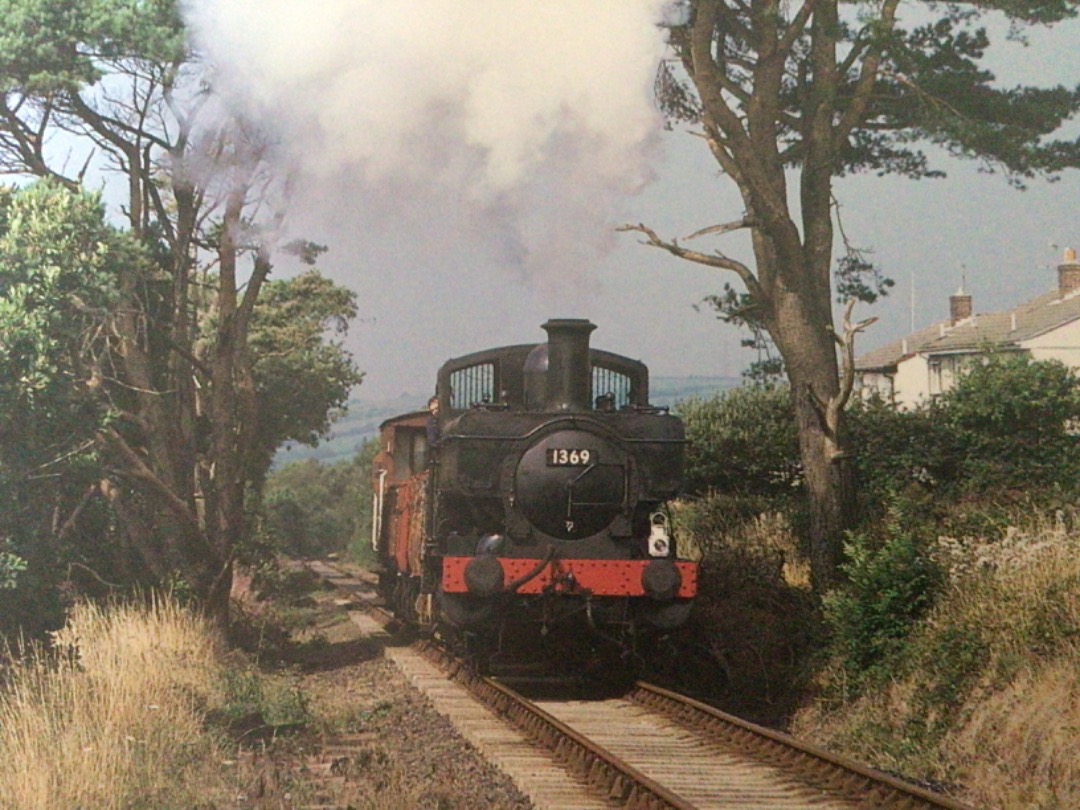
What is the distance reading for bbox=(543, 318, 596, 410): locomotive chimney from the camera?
12.1 meters

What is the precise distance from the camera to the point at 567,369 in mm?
12227

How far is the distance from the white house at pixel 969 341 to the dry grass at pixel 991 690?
8.44 metres

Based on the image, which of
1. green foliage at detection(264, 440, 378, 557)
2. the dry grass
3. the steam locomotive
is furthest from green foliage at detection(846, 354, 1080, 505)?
green foliage at detection(264, 440, 378, 557)

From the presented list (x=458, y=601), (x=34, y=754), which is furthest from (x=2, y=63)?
(x=34, y=754)

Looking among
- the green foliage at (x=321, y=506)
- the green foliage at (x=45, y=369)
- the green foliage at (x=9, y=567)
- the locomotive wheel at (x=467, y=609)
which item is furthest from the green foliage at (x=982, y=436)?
the green foliage at (x=321, y=506)

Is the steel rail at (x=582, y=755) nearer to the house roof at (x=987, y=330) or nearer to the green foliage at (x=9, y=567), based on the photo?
the green foliage at (x=9, y=567)

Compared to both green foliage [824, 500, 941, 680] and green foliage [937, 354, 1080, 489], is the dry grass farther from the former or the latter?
green foliage [937, 354, 1080, 489]

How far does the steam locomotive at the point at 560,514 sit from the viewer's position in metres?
11.8

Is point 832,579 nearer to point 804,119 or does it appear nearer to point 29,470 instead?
point 804,119

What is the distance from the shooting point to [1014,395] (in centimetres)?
1747

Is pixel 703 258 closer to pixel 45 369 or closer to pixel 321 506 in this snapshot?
pixel 45 369

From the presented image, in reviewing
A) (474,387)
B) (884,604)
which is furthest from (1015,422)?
(474,387)

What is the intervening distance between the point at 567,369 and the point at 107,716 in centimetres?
497

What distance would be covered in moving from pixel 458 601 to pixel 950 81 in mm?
9230
